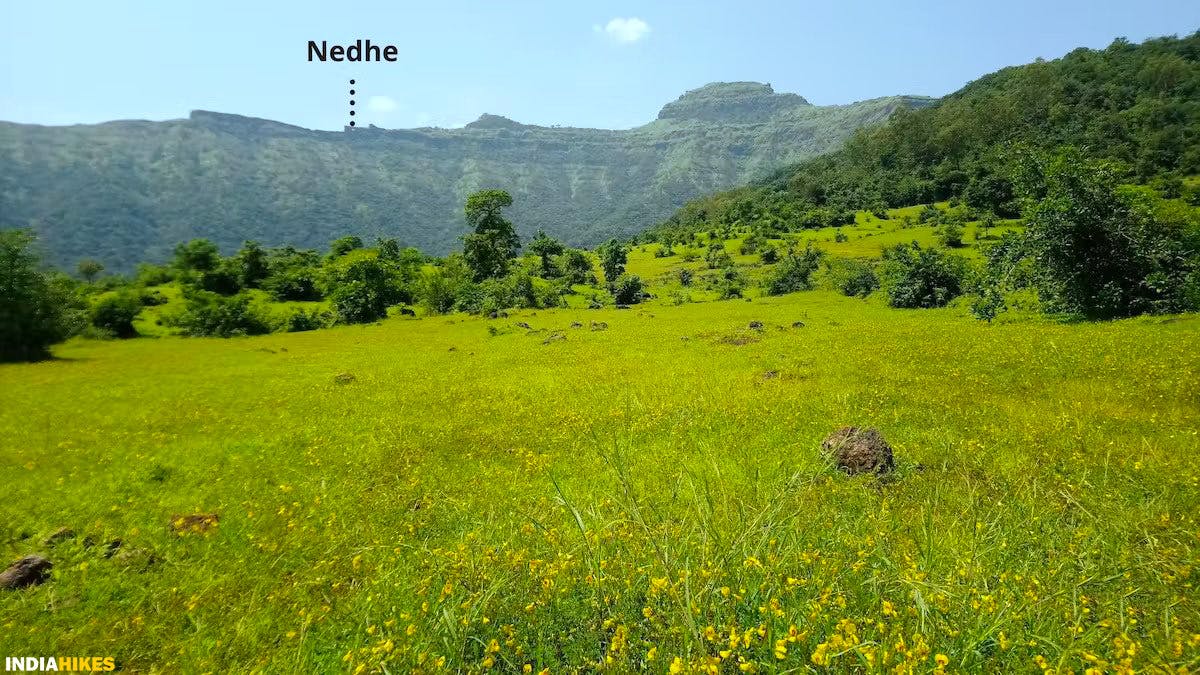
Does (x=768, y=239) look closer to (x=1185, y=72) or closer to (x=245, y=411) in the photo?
(x=245, y=411)

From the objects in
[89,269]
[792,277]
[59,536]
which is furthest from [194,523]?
[89,269]

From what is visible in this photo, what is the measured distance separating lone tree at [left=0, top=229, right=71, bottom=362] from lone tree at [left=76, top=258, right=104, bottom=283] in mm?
67755

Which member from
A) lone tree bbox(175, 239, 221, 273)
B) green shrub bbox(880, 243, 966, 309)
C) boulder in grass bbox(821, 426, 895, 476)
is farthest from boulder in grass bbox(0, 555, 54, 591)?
lone tree bbox(175, 239, 221, 273)

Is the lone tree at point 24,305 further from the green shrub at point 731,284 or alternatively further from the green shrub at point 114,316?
the green shrub at point 731,284

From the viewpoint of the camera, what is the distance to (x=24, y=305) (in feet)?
133

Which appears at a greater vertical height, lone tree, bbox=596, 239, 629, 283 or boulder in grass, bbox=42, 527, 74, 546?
lone tree, bbox=596, 239, 629, 283

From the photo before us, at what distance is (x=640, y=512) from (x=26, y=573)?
9018mm

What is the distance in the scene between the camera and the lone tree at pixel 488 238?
88.7 metres

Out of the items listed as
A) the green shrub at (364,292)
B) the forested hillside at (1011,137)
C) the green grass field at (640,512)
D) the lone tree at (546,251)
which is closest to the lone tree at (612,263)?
the lone tree at (546,251)

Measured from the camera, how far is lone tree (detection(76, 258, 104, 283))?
93062 millimetres

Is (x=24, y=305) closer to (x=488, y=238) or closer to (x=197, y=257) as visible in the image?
(x=197, y=257)

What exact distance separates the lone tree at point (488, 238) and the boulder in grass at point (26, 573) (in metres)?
79.6

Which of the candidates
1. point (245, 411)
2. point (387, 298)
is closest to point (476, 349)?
point (245, 411)

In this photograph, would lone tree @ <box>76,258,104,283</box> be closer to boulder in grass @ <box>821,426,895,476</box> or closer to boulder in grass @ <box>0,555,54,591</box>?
boulder in grass @ <box>0,555,54,591</box>
